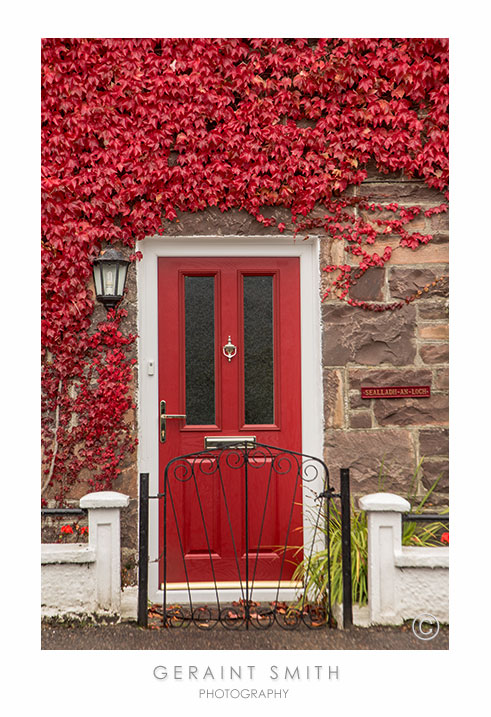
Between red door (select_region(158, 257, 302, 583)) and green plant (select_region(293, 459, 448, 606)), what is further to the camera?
red door (select_region(158, 257, 302, 583))

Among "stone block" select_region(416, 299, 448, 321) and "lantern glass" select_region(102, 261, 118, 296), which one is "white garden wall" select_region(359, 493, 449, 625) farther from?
"lantern glass" select_region(102, 261, 118, 296)

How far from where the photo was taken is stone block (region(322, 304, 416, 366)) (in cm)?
330

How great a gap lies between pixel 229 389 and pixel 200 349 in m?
A: 0.31

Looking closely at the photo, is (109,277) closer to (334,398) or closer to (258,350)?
(258,350)

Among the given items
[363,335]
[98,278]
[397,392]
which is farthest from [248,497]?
[98,278]

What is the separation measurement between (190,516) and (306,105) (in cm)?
259

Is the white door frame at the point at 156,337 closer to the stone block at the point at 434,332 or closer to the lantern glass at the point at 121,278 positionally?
the lantern glass at the point at 121,278

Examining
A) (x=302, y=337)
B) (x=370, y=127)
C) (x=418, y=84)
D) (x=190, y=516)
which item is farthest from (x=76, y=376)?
(x=418, y=84)

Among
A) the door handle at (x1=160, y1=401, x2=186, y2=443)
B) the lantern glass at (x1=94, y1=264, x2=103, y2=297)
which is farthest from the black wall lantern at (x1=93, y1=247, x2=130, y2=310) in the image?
the door handle at (x1=160, y1=401, x2=186, y2=443)

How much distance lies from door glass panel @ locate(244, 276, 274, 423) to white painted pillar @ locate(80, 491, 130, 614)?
959 mm

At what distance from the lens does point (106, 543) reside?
9.50ft

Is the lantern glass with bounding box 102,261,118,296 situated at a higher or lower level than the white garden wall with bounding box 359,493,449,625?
higher

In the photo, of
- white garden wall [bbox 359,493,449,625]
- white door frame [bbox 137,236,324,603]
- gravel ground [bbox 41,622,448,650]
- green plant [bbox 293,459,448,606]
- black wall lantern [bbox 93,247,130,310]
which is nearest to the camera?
gravel ground [bbox 41,622,448,650]

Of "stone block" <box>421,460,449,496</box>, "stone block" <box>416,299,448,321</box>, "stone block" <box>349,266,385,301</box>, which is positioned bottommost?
"stone block" <box>421,460,449,496</box>
